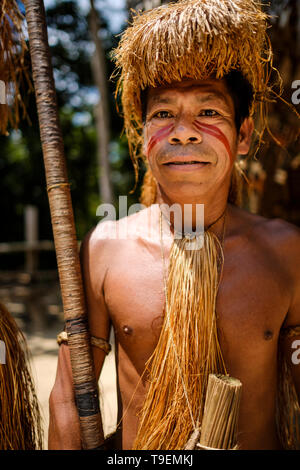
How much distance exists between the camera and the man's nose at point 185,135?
1.24 m

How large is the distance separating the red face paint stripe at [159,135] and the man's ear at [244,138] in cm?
28

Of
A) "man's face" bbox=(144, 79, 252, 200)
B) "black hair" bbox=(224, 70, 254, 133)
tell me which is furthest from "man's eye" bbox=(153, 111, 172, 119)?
"black hair" bbox=(224, 70, 254, 133)

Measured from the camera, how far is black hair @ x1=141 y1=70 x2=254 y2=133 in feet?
4.33

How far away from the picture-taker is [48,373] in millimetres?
4090

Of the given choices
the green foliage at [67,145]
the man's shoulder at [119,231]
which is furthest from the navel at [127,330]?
the green foliage at [67,145]

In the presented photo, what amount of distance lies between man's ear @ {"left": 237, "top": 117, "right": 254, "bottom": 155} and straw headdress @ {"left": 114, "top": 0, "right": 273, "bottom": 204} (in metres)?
0.18

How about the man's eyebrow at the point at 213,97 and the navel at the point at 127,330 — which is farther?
the navel at the point at 127,330

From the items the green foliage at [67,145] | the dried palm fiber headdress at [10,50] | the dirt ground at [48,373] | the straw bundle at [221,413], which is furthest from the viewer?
the green foliage at [67,145]

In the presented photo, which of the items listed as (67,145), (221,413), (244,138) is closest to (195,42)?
(244,138)

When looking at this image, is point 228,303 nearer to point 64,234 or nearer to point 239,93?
point 64,234

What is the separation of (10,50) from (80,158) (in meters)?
10.0

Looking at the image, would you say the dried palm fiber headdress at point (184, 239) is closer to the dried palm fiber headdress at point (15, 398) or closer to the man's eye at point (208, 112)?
the man's eye at point (208, 112)

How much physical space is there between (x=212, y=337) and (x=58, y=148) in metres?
0.76
